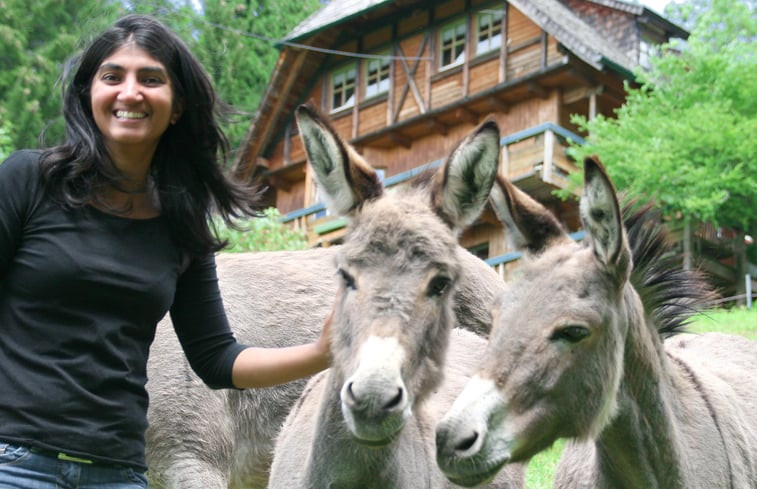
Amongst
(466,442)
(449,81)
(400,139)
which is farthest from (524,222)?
(400,139)

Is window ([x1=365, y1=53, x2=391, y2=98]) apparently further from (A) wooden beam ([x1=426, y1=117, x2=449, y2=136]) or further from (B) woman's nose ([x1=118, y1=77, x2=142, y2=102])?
(B) woman's nose ([x1=118, y1=77, x2=142, y2=102])

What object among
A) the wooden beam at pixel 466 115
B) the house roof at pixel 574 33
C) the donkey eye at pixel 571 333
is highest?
the house roof at pixel 574 33

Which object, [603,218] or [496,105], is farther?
[496,105]

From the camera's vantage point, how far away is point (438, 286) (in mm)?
5012

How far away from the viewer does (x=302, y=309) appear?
27.8ft

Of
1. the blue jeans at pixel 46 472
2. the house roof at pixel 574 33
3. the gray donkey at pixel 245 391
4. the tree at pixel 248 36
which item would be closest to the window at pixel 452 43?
the house roof at pixel 574 33

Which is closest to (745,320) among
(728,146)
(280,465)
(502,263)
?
(502,263)

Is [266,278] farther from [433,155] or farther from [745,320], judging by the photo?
[433,155]

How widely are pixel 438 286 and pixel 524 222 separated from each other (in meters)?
0.72

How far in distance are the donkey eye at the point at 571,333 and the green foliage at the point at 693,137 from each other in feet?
69.7

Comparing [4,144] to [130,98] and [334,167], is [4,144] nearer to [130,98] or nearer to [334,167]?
[334,167]

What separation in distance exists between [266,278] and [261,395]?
1.08 m

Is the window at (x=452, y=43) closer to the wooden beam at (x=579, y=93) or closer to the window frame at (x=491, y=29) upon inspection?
the window frame at (x=491, y=29)

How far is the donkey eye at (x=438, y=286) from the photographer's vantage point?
4.96 meters
